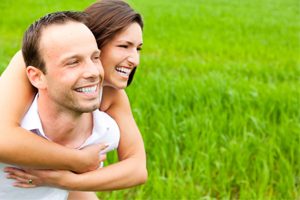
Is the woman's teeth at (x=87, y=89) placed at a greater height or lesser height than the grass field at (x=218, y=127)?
greater

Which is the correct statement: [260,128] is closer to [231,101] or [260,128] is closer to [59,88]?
[231,101]

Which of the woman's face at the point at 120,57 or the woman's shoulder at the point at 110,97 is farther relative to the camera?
the woman's shoulder at the point at 110,97

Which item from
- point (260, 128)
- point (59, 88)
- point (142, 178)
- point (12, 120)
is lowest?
point (260, 128)

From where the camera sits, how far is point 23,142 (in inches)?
73.9

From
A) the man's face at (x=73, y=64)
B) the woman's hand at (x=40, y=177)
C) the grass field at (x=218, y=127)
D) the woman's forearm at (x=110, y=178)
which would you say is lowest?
the grass field at (x=218, y=127)

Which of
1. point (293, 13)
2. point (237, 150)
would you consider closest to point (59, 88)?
point (237, 150)

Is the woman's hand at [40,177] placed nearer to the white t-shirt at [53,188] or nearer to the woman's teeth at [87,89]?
the white t-shirt at [53,188]

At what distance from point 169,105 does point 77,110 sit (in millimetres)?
2901

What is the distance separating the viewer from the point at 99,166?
6.98 ft

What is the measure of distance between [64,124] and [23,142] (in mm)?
146

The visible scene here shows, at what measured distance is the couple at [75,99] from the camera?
5.94ft

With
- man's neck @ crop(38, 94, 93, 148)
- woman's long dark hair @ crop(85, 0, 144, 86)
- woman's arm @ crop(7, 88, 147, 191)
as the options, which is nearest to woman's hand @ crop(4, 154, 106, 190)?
woman's arm @ crop(7, 88, 147, 191)

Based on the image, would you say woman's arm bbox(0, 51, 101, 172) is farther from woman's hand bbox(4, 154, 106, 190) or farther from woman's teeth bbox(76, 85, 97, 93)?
woman's teeth bbox(76, 85, 97, 93)

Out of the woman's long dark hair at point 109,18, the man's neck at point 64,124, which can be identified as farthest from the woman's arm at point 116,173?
the woman's long dark hair at point 109,18
